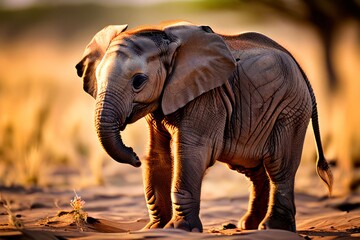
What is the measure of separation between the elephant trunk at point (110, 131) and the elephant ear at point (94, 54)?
737mm

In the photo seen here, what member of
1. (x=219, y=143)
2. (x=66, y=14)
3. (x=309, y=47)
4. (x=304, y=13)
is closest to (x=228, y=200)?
(x=219, y=143)

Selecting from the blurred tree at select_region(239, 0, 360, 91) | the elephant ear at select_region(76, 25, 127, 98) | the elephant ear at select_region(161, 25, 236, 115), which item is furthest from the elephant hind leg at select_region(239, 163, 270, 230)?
the blurred tree at select_region(239, 0, 360, 91)

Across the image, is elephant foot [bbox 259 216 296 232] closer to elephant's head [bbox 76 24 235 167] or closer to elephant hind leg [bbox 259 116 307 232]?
elephant hind leg [bbox 259 116 307 232]

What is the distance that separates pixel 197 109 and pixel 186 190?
25.8 inches

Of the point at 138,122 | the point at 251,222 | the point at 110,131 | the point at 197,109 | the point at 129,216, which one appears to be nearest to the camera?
the point at 110,131

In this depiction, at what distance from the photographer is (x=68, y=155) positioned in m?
16.6

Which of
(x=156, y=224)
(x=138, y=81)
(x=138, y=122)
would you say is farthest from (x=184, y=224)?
(x=138, y=122)

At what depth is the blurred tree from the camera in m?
24.7

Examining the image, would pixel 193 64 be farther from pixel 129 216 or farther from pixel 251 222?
pixel 129 216

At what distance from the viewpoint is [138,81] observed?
340 inches

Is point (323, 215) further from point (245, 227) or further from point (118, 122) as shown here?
point (118, 122)

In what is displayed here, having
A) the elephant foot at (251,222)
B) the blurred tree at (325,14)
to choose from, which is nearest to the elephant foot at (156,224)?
the elephant foot at (251,222)

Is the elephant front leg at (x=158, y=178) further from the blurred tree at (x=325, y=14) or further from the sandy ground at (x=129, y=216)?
the blurred tree at (x=325, y=14)

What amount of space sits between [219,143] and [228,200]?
12.6 feet
